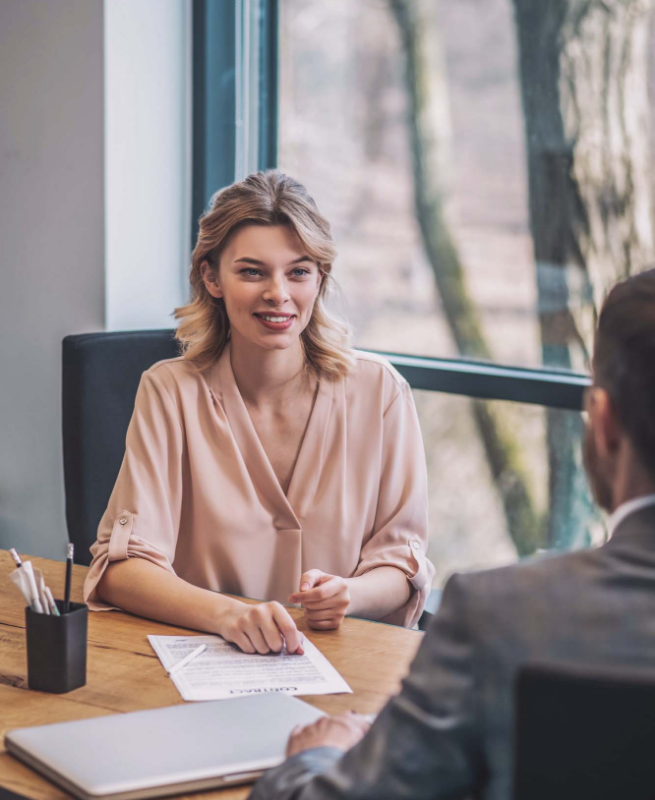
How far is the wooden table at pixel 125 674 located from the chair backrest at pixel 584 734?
467 millimetres

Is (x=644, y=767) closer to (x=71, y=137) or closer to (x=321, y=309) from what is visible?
(x=321, y=309)

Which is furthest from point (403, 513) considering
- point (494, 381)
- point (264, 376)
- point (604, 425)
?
point (604, 425)

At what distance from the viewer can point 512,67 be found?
8.46 feet

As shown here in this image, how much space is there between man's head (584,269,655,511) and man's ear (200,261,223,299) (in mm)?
1288

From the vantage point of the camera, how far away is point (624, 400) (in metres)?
0.73

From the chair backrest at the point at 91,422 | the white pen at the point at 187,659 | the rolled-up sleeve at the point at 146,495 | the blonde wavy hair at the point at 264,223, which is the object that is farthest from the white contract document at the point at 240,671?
the chair backrest at the point at 91,422

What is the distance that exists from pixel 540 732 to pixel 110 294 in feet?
7.26

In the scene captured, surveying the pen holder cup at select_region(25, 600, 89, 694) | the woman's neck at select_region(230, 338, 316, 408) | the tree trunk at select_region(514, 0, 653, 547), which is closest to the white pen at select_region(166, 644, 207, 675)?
the pen holder cup at select_region(25, 600, 89, 694)

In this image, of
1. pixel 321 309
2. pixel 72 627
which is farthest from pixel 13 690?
pixel 321 309

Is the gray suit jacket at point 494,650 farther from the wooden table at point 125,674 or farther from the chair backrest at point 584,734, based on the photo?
the wooden table at point 125,674

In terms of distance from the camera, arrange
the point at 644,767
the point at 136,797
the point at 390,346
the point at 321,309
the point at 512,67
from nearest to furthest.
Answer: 1. the point at 644,767
2. the point at 136,797
3. the point at 321,309
4. the point at 512,67
5. the point at 390,346

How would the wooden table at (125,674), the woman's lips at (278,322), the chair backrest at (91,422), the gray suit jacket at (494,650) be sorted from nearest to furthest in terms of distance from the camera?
the gray suit jacket at (494,650) → the wooden table at (125,674) → the woman's lips at (278,322) → the chair backrest at (91,422)

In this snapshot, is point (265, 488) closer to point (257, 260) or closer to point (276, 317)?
point (276, 317)

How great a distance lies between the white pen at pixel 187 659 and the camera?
1.29m
